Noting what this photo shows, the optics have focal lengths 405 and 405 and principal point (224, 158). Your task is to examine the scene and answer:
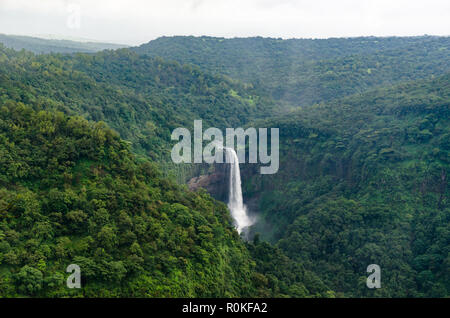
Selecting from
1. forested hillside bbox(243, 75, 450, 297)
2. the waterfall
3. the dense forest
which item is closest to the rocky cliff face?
the waterfall

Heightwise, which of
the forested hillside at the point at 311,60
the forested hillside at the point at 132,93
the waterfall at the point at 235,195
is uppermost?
the forested hillside at the point at 311,60

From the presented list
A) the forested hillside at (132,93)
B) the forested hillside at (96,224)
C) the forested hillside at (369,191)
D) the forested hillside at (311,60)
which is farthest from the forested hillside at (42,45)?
the forested hillside at (96,224)

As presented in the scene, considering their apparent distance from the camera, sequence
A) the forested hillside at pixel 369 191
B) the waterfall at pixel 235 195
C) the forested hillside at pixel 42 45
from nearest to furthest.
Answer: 1. the forested hillside at pixel 369 191
2. the waterfall at pixel 235 195
3. the forested hillside at pixel 42 45

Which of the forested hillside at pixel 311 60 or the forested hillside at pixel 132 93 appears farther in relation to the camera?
the forested hillside at pixel 311 60

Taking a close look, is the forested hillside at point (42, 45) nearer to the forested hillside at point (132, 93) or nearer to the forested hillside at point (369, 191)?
the forested hillside at point (132, 93)

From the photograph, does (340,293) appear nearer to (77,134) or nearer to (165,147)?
(77,134)

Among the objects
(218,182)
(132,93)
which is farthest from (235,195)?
(132,93)
